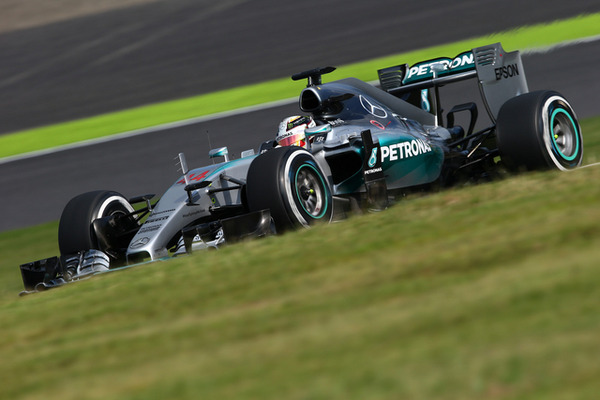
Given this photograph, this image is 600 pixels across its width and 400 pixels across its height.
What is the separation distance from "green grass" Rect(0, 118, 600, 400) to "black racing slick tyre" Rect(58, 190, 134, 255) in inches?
39.9

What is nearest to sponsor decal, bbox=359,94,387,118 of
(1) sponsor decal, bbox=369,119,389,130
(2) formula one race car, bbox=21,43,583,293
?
(2) formula one race car, bbox=21,43,583,293

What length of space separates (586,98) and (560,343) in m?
9.73

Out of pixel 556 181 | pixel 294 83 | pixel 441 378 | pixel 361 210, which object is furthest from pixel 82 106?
pixel 441 378

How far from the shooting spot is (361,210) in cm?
758

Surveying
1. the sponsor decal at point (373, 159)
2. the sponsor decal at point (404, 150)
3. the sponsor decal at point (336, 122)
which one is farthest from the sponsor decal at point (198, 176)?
the sponsor decal at point (404, 150)

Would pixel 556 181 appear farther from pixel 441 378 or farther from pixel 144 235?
pixel 441 378

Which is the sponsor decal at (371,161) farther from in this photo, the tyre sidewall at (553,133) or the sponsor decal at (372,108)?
the tyre sidewall at (553,133)

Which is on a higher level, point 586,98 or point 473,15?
point 473,15

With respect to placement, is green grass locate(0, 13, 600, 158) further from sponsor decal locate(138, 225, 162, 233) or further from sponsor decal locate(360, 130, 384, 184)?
sponsor decal locate(138, 225, 162, 233)

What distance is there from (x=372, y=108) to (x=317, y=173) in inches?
58.7

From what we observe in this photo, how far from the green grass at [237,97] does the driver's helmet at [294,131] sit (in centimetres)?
688

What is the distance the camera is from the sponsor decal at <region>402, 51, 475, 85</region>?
9.15m

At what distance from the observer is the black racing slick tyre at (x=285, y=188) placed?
648 centimetres

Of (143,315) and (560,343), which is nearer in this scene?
(560,343)
